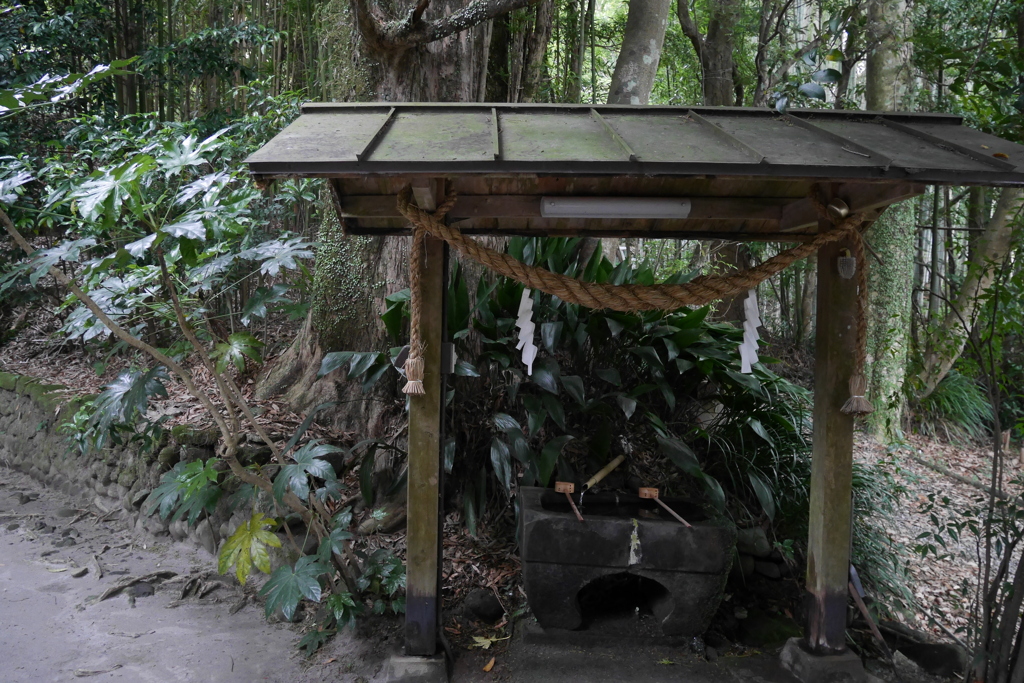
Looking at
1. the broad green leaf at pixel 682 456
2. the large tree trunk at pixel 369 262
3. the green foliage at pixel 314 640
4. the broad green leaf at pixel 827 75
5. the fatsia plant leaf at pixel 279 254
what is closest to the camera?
the fatsia plant leaf at pixel 279 254

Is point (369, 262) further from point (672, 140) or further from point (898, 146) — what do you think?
point (898, 146)

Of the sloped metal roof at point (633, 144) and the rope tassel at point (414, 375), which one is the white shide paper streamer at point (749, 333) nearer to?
the sloped metal roof at point (633, 144)

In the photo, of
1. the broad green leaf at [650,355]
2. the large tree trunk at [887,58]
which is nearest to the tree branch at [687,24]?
the large tree trunk at [887,58]

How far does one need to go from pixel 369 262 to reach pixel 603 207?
2.39 meters

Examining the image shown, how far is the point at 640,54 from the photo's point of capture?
4934 mm

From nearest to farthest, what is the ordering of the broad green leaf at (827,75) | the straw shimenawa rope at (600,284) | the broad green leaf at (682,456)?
the straw shimenawa rope at (600,284) → the broad green leaf at (682,456) → the broad green leaf at (827,75)

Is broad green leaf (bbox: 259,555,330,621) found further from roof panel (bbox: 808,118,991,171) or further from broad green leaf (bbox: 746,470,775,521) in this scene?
roof panel (bbox: 808,118,991,171)

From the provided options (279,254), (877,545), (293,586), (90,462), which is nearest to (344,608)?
(293,586)

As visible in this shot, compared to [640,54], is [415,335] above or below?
below

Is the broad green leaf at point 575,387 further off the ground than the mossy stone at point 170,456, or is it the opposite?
the broad green leaf at point 575,387

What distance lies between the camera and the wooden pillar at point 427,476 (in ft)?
8.69

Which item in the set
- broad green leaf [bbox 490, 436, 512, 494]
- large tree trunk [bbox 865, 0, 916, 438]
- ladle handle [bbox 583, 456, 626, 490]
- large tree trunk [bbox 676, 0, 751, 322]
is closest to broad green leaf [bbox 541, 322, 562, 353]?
broad green leaf [bbox 490, 436, 512, 494]

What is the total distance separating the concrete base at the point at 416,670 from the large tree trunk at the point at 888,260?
4609 mm

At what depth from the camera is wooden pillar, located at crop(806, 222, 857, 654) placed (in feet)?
8.80
